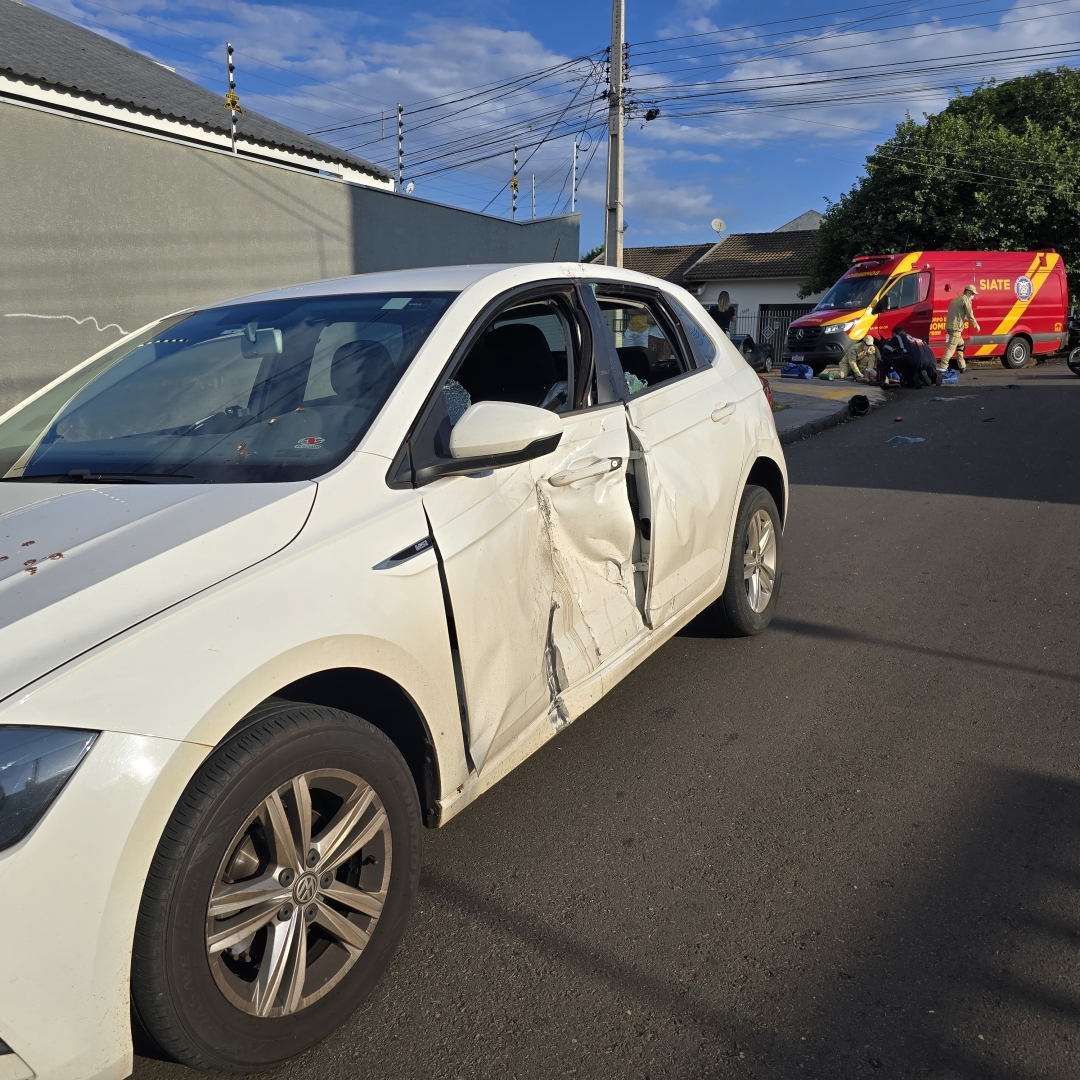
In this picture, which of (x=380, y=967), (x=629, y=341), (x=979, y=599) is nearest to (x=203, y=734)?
(x=380, y=967)

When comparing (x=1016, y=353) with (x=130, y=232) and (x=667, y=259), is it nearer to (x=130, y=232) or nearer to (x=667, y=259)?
(x=130, y=232)

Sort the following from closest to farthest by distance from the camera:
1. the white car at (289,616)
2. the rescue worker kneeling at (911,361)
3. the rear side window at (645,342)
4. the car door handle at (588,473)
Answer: the white car at (289,616) → the car door handle at (588,473) → the rear side window at (645,342) → the rescue worker kneeling at (911,361)

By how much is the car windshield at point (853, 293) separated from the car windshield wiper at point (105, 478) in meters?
20.2

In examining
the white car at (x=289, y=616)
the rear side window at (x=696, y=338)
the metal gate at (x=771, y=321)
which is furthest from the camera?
the metal gate at (x=771, y=321)

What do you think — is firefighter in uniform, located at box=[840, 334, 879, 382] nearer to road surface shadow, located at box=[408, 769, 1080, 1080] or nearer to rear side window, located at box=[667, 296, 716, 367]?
rear side window, located at box=[667, 296, 716, 367]

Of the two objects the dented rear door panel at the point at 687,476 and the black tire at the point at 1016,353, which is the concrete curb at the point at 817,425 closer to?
the dented rear door panel at the point at 687,476

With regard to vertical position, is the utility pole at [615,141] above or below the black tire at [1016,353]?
above

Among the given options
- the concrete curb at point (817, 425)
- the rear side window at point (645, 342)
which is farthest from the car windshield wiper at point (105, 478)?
the concrete curb at point (817, 425)

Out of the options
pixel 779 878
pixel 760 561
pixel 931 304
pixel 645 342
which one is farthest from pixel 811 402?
pixel 779 878

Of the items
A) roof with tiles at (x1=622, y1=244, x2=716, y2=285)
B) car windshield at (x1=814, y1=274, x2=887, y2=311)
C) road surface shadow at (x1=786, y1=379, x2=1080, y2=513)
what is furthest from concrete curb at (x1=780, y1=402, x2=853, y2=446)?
roof with tiles at (x1=622, y1=244, x2=716, y2=285)

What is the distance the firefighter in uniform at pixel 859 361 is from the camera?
1912cm

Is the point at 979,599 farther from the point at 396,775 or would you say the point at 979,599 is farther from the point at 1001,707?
the point at 396,775

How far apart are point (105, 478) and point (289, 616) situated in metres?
0.90

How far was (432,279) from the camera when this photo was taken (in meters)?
3.30
